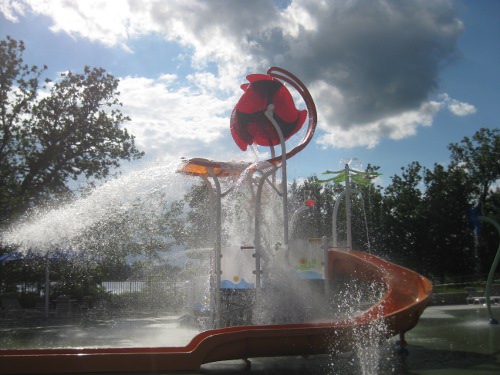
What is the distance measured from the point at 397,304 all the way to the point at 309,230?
27211 millimetres

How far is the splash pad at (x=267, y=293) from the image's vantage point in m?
7.98

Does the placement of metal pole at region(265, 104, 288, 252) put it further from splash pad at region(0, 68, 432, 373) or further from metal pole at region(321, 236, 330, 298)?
metal pole at region(321, 236, 330, 298)

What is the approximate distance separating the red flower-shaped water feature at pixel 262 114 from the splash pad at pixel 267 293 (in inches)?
1.0

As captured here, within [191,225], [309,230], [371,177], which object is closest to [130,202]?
[371,177]

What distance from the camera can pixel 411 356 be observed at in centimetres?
915

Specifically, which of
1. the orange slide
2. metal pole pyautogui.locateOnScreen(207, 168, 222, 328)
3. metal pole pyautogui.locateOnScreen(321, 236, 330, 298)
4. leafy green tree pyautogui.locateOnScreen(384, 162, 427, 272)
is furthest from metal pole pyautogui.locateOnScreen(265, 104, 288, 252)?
leafy green tree pyautogui.locateOnScreen(384, 162, 427, 272)

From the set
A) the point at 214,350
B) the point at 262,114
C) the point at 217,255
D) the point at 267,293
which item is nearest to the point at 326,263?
the point at 267,293

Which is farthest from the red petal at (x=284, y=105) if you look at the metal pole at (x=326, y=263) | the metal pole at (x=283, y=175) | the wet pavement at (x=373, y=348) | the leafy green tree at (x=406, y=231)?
the leafy green tree at (x=406, y=231)

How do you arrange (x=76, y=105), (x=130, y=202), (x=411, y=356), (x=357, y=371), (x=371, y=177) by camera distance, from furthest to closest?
(x=76, y=105), (x=371, y=177), (x=130, y=202), (x=411, y=356), (x=357, y=371)

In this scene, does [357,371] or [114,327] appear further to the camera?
[114,327]

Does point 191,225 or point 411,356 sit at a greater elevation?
point 191,225

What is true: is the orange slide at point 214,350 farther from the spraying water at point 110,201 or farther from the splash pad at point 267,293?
the spraying water at point 110,201

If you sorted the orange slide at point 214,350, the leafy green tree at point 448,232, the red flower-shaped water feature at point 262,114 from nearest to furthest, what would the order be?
the orange slide at point 214,350, the red flower-shaped water feature at point 262,114, the leafy green tree at point 448,232

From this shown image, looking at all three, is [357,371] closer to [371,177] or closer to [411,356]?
[411,356]
